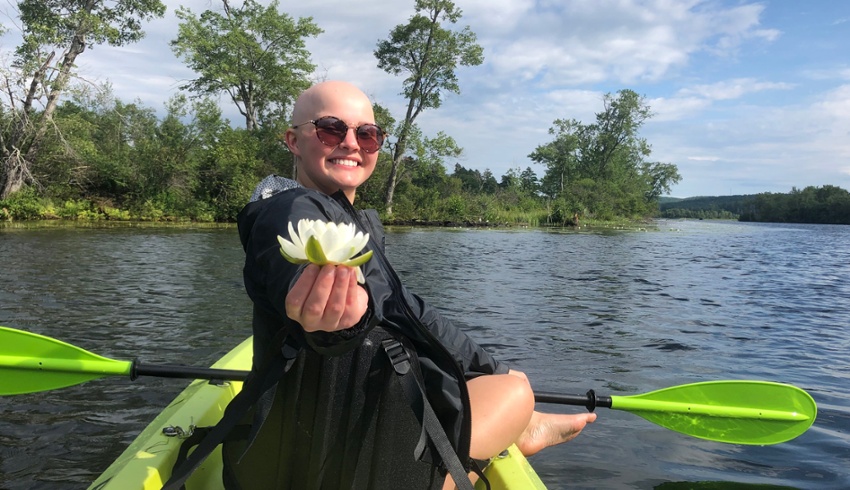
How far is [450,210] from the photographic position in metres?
34.0

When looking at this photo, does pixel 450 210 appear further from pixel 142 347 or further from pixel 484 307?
pixel 142 347

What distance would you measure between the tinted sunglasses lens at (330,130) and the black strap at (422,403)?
26.2 inches

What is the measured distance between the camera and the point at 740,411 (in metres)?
3.13

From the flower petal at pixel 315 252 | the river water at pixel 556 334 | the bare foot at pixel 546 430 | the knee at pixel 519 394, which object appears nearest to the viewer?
the flower petal at pixel 315 252

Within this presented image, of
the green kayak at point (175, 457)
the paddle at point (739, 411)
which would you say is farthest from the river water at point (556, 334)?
the green kayak at point (175, 457)

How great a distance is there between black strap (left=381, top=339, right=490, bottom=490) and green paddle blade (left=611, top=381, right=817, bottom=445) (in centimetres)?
206

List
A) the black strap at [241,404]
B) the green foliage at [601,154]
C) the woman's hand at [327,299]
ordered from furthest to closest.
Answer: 1. the green foliage at [601,154]
2. the black strap at [241,404]
3. the woman's hand at [327,299]

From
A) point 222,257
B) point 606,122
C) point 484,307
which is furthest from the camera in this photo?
point 606,122

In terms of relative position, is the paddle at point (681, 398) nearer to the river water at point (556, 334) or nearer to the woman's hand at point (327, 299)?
the river water at point (556, 334)

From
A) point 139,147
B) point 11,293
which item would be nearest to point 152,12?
point 139,147

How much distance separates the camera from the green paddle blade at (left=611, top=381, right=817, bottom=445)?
313 cm

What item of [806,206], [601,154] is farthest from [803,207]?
[601,154]

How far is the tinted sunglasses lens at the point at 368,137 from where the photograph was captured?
1741mm

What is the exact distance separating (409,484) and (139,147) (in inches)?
1080
